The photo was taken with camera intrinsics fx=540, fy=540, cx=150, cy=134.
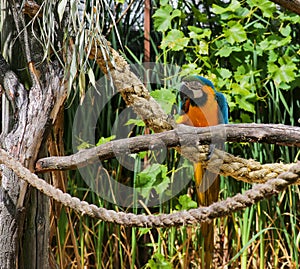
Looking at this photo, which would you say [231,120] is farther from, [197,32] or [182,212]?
[182,212]

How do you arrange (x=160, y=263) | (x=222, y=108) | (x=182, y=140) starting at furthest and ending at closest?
(x=160, y=263) < (x=222, y=108) < (x=182, y=140)

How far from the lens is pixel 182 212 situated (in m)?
0.85

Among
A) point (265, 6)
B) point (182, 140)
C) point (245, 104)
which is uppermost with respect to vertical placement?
point (265, 6)

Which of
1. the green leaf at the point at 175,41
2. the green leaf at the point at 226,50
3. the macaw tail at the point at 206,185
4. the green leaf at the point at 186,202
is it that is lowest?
the green leaf at the point at 186,202

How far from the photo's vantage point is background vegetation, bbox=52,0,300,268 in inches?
71.7

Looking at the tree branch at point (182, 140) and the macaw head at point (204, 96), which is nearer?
the tree branch at point (182, 140)

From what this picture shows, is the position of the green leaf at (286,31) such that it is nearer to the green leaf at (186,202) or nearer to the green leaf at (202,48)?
the green leaf at (202,48)

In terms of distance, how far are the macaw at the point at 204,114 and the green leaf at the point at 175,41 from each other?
0.16 metres

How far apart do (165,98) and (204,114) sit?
171mm

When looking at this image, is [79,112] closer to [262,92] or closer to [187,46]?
[187,46]

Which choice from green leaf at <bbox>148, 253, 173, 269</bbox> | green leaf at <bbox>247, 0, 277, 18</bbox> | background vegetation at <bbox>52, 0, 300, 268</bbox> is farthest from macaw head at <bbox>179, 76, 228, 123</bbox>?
green leaf at <bbox>148, 253, 173, 269</bbox>

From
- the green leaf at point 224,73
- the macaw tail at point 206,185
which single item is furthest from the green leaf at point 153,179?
the green leaf at point 224,73

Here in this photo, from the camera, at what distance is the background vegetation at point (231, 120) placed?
1820 millimetres

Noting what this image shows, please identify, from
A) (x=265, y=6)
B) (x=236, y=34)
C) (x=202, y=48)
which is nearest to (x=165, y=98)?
(x=202, y=48)
